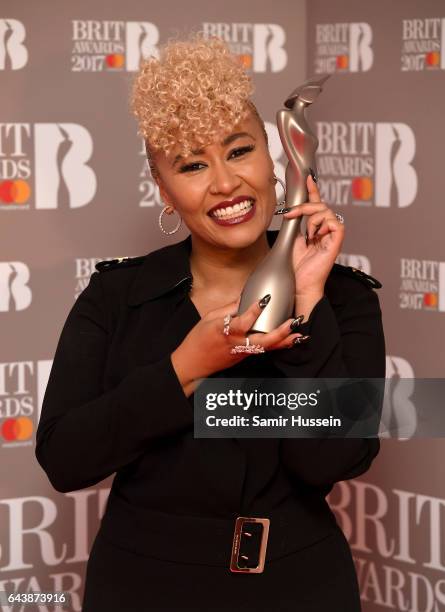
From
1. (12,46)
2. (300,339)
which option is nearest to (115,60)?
(12,46)

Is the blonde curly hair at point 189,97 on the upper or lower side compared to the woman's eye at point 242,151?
upper

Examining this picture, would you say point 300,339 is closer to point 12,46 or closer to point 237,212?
point 237,212

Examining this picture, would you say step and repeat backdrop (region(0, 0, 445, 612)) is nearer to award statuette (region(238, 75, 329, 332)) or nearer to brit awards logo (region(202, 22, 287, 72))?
brit awards logo (region(202, 22, 287, 72))

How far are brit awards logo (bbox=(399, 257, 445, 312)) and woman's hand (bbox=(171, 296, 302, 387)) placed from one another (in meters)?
1.09

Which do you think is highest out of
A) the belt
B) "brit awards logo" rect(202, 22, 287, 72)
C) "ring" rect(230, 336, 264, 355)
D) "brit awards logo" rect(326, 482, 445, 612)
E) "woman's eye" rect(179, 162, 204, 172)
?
"brit awards logo" rect(202, 22, 287, 72)

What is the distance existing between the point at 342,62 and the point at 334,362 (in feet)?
4.40

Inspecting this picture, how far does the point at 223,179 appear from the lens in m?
1.40

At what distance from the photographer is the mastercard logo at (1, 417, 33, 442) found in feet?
7.73

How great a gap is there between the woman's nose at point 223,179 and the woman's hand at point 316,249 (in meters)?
0.10

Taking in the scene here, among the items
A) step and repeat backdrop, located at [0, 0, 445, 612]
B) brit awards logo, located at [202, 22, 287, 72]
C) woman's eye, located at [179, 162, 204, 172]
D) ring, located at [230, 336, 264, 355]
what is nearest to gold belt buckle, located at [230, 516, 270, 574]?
ring, located at [230, 336, 264, 355]

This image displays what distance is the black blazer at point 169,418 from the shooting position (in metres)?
1.34

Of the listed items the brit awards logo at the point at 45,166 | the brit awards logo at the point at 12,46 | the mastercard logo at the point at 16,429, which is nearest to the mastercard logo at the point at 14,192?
the brit awards logo at the point at 45,166

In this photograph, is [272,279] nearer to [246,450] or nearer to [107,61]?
[246,450]

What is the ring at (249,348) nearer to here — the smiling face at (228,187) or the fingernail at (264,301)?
the fingernail at (264,301)
